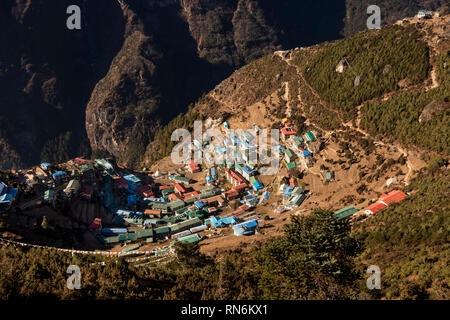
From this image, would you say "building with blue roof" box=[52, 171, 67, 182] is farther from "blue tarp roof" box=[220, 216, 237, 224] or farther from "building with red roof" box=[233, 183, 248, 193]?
"building with red roof" box=[233, 183, 248, 193]

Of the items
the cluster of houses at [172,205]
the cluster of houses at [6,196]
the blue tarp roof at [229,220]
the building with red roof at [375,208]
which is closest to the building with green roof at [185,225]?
the cluster of houses at [172,205]

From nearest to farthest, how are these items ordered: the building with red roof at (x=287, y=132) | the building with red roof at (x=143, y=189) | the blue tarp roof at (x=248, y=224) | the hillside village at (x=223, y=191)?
the hillside village at (x=223, y=191), the blue tarp roof at (x=248, y=224), the building with red roof at (x=143, y=189), the building with red roof at (x=287, y=132)

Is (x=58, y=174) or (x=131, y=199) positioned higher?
(x=58, y=174)

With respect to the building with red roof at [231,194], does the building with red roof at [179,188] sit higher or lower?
higher

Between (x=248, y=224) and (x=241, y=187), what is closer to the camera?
(x=248, y=224)

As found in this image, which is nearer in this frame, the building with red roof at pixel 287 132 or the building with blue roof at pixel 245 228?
the building with blue roof at pixel 245 228

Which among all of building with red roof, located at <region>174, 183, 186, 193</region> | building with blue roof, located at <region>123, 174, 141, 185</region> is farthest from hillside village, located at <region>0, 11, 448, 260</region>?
building with red roof, located at <region>174, 183, 186, 193</region>

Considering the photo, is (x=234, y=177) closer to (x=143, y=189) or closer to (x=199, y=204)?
(x=199, y=204)

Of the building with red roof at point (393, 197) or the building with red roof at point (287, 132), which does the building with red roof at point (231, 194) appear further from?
the building with red roof at point (393, 197)

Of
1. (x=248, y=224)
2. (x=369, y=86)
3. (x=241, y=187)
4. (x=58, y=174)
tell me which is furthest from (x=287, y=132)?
(x=58, y=174)

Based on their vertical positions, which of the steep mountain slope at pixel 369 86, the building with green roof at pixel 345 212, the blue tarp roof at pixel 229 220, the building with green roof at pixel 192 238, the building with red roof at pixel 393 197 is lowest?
the building with green roof at pixel 192 238

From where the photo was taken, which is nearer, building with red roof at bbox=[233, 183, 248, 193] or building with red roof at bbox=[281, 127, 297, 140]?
building with red roof at bbox=[233, 183, 248, 193]

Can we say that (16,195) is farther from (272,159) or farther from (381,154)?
(381,154)
